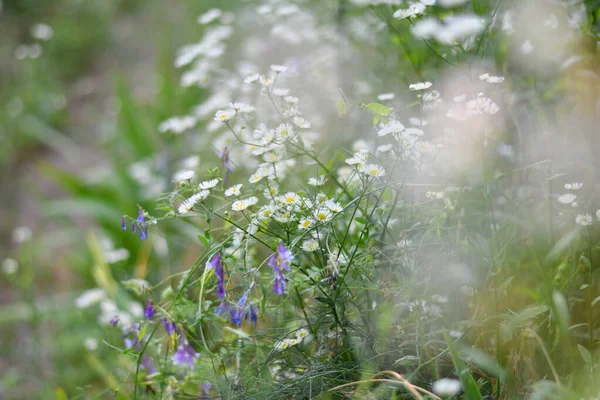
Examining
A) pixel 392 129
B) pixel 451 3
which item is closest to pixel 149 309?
pixel 392 129

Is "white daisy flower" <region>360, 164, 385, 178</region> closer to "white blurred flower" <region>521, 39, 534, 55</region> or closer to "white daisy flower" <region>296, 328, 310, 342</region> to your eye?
"white daisy flower" <region>296, 328, 310, 342</region>

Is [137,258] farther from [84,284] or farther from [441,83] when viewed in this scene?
[441,83]

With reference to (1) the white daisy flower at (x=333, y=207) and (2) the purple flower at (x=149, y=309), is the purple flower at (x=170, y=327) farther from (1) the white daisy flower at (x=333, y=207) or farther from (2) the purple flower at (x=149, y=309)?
(1) the white daisy flower at (x=333, y=207)

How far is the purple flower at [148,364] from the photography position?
132cm

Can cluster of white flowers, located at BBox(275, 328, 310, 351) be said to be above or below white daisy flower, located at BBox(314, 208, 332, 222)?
below

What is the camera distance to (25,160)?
12.1 ft

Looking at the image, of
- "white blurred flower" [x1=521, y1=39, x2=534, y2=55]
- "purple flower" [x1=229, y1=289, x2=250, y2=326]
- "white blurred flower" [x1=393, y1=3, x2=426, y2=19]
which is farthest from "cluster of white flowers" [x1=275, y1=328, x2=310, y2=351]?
"white blurred flower" [x1=521, y1=39, x2=534, y2=55]

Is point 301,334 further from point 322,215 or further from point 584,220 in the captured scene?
point 584,220

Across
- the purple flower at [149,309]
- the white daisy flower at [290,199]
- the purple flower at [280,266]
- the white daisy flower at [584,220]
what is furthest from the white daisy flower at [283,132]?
the white daisy flower at [584,220]

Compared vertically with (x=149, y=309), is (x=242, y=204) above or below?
above

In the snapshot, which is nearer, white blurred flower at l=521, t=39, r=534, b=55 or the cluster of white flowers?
the cluster of white flowers

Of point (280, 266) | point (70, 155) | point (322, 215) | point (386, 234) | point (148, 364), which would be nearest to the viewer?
point (280, 266)

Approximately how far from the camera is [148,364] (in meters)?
1.36

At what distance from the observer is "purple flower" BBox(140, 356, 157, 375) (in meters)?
1.32
